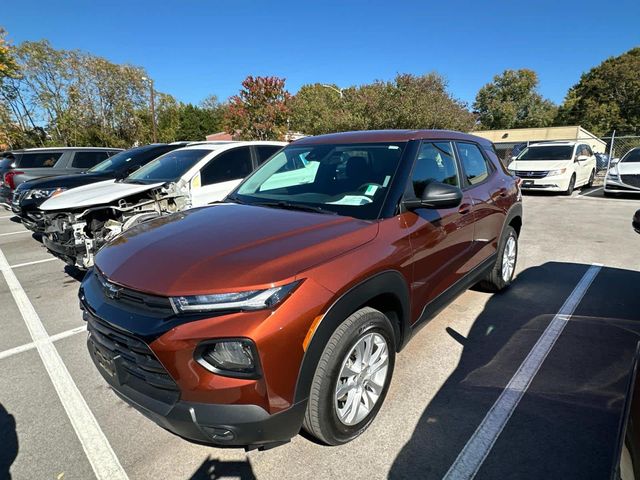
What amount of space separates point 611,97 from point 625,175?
43.3 m

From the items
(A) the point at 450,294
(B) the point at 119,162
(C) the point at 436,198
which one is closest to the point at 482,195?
(A) the point at 450,294

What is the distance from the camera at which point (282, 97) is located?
88.3 ft

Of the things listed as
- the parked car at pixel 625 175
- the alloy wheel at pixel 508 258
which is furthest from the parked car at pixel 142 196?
the parked car at pixel 625 175

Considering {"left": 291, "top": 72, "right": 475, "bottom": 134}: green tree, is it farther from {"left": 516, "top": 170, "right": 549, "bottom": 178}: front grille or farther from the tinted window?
the tinted window

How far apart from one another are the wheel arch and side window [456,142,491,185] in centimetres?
172

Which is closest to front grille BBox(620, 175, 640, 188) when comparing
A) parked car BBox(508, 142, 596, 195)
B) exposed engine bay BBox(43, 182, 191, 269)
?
parked car BBox(508, 142, 596, 195)

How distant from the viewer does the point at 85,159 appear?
10.2m

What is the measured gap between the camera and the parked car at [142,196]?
475 cm

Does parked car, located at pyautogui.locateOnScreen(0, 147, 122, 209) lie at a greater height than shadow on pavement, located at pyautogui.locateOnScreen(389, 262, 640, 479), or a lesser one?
greater

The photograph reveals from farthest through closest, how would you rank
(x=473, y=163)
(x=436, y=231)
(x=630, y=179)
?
(x=630, y=179) → (x=473, y=163) → (x=436, y=231)

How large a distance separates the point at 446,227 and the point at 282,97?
26.1m

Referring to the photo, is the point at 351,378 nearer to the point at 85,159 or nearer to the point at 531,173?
the point at 85,159

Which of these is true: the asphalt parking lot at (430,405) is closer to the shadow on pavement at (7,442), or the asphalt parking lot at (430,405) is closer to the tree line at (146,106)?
the shadow on pavement at (7,442)

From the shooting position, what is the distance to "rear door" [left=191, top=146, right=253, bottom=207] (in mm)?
5648
